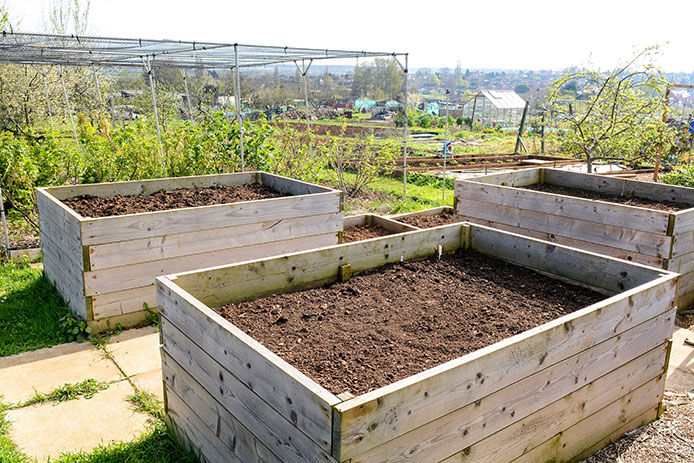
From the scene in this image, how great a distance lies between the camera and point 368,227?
702 centimetres

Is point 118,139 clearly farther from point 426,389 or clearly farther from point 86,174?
point 426,389

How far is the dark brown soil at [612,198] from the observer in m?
5.46

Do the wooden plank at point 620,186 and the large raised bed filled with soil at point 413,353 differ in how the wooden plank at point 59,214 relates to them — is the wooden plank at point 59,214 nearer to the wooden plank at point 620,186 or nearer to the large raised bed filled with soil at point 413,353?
the large raised bed filled with soil at point 413,353

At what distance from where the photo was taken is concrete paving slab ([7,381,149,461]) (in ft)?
9.94

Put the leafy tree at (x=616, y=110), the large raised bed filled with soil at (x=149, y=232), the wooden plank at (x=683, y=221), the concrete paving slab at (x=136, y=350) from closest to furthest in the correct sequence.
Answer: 1. the concrete paving slab at (x=136, y=350)
2. the large raised bed filled with soil at (x=149, y=232)
3. the wooden plank at (x=683, y=221)
4. the leafy tree at (x=616, y=110)

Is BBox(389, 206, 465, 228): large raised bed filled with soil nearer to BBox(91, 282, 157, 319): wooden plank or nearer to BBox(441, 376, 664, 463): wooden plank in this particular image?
BBox(91, 282, 157, 319): wooden plank

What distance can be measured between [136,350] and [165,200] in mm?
1797

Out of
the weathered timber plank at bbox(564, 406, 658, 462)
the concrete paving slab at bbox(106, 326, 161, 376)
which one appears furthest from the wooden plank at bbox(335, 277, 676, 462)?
the concrete paving slab at bbox(106, 326, 161, 376)

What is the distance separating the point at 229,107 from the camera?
928 cm

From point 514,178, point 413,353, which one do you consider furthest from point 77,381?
point 514,178

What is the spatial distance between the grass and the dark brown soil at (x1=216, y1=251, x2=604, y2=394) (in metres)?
2.15

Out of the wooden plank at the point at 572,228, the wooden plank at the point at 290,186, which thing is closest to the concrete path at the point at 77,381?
the wooden plank at the point at 290,186

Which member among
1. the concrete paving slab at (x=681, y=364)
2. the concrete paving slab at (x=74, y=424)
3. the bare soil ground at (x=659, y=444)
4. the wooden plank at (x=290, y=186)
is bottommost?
the concrete paving slab at (x=681, y=364)

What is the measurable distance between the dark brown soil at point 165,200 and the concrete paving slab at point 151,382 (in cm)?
171
